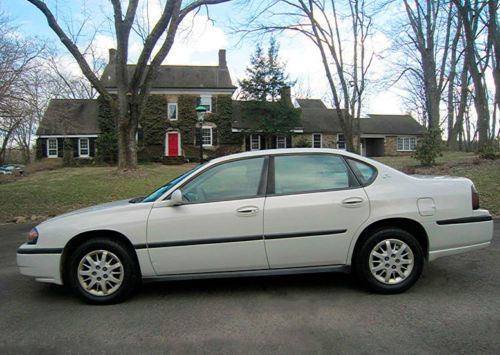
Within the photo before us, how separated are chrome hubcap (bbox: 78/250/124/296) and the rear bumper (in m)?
3.44

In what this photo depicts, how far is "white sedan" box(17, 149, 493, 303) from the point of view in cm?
406

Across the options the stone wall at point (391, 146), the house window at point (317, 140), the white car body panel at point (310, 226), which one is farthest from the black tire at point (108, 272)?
the stone wall at point (391, 146)

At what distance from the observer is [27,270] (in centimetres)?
416

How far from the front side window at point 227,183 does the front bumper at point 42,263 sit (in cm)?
150

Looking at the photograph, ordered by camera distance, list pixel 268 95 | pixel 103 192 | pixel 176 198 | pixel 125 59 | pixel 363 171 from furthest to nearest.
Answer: pixel 268 95, pixel 125 59, pixel 103 192, pixel 363 171, pixel 176 198

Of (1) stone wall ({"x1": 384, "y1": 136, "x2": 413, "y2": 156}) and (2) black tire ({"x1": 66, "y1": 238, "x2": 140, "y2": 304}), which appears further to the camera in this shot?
(1) stone wall ({"x1": 384, "y1": 136, "x2": 413, "y2": 156})

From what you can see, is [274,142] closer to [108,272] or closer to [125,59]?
[125,59]

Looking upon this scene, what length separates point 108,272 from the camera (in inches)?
161

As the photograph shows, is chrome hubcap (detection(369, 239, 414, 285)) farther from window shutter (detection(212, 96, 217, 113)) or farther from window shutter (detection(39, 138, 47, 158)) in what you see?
window shutter (detection(39, 138, 47, 158))

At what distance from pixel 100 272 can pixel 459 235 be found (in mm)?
3952

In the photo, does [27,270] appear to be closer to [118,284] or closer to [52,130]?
[118,284]

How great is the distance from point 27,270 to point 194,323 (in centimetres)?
200

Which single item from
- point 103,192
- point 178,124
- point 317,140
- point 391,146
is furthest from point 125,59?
point 391,146

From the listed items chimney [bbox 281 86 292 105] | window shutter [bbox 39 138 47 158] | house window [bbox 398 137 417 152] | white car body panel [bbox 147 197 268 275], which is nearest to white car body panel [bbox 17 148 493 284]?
white car body panel [bbox 147 197 268 275]
